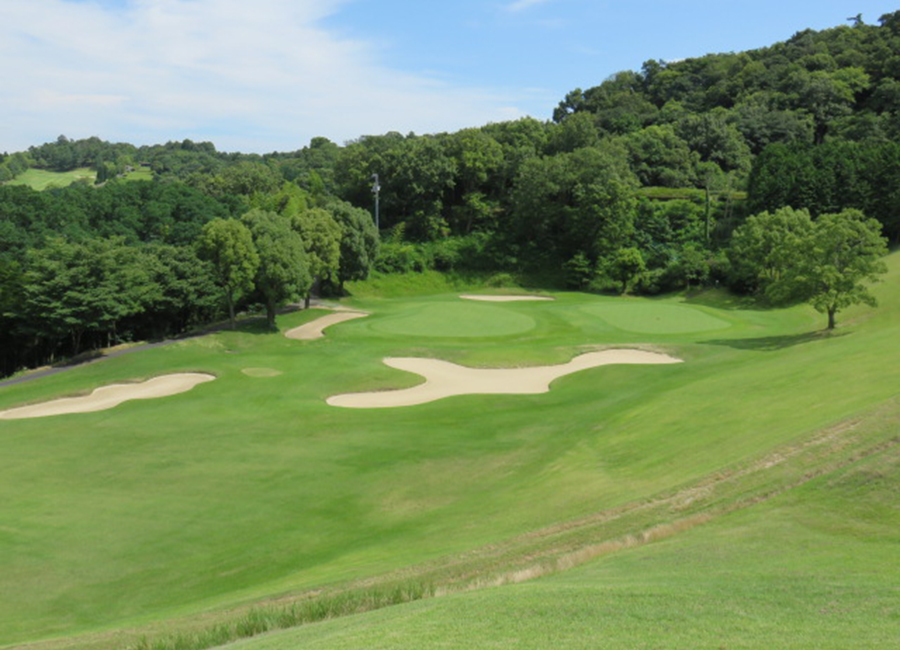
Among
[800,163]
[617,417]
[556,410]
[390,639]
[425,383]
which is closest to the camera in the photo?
[390,639]

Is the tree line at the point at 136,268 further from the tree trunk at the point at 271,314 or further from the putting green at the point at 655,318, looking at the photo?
the putting green at the point at 655,318

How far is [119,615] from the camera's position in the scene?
15.5 meters

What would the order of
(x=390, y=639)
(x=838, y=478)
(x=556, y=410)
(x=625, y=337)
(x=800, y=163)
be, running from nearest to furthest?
(x=390, y=639), (x=838, y=478), (x=556, y=410), (x=625, y=337), (x=800, y=163)

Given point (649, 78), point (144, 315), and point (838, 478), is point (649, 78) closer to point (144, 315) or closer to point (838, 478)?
point (144, 315)

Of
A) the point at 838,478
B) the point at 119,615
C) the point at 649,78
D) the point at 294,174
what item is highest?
the point at 649,78

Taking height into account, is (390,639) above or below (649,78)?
below

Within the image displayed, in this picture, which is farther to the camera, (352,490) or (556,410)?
(556,410)

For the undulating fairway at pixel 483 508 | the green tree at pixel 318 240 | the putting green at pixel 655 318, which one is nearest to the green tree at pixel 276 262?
the green tree at pixel 318 240

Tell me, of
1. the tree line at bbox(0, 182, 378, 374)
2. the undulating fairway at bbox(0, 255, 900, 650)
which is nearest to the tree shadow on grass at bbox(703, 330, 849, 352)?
the undulating fairway at bbox(0, 255, 900, 650)

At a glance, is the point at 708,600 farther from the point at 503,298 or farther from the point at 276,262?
the point at 503,298

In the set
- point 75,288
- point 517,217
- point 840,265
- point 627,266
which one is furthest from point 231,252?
point 517,217

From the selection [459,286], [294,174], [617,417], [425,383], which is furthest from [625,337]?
[294,174]

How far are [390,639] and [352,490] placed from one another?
13.3 m

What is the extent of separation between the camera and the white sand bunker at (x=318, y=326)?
52919mm
